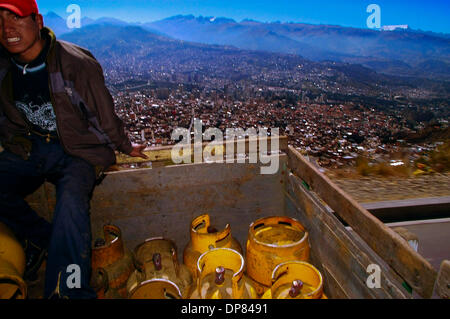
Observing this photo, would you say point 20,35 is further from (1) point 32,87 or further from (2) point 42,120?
(2) point 42,120

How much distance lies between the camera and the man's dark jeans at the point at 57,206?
2.08 m

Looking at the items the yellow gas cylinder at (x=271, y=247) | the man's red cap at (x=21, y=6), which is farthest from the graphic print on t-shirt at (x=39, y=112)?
the yellow gas cylinder at (x=271, y=247)

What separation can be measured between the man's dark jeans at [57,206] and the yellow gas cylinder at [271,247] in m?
1.28

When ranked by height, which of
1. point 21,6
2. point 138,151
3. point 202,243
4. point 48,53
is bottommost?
point 202,243

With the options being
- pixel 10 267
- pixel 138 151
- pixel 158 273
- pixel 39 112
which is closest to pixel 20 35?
pixel 39 112

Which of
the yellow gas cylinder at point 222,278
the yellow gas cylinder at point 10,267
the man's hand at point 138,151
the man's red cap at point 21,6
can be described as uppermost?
the man's red cap at point 21,6

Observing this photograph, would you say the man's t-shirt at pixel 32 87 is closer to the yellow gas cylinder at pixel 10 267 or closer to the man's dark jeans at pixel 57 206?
the man's dark jeans at pixel 57 206

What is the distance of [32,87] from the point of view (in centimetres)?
261

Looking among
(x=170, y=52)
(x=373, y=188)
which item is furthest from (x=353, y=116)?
(x=170, y=52)

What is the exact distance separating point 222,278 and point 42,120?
87.4 inches

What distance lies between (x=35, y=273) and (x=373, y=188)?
15.9 feet

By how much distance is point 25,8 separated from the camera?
2.38 metres

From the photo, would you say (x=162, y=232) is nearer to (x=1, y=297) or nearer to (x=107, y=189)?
(x=107, y=189)

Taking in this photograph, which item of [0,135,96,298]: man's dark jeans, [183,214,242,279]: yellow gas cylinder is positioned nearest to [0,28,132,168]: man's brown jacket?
[0,135,96,298]: man's dark jeans
